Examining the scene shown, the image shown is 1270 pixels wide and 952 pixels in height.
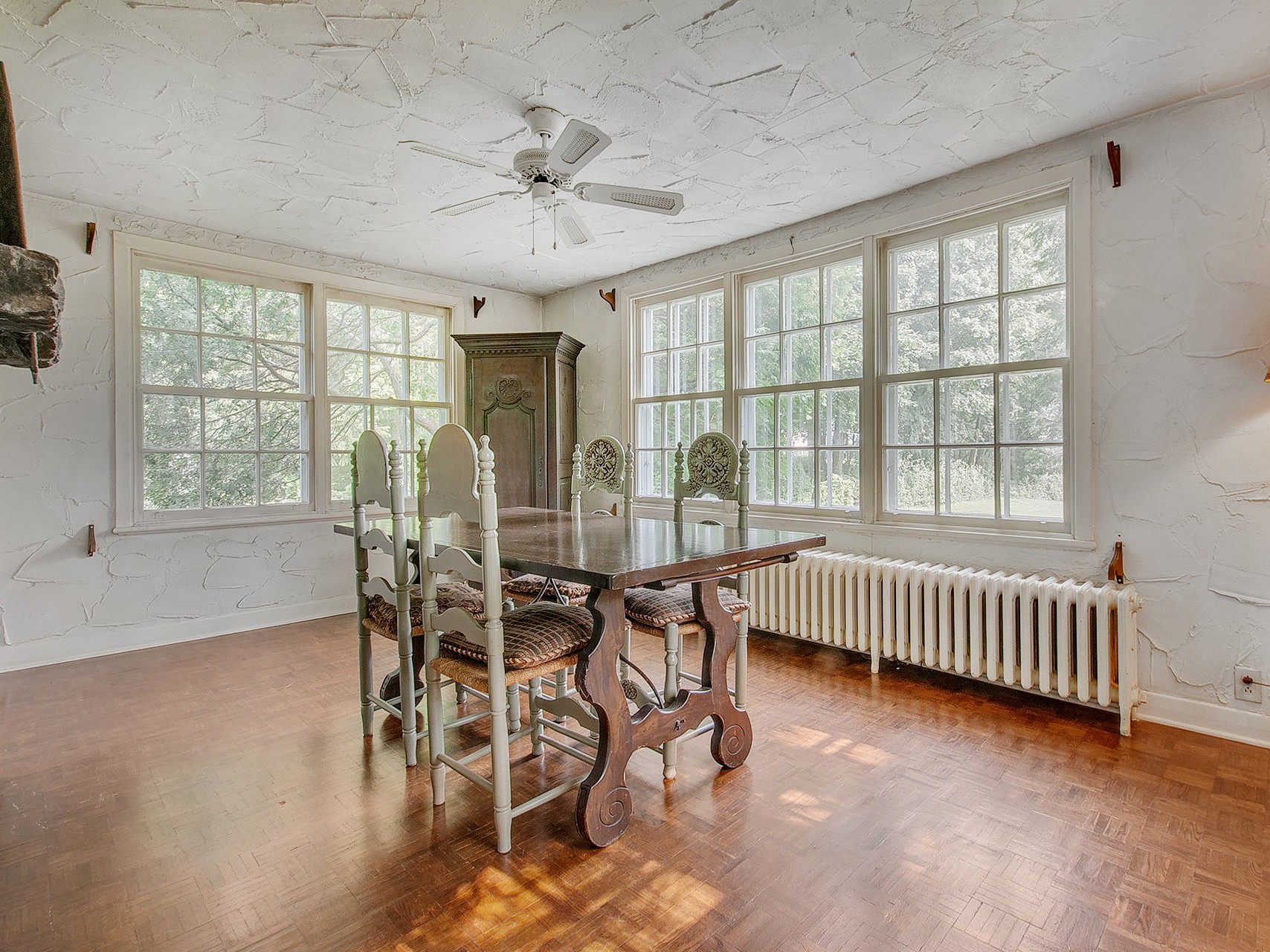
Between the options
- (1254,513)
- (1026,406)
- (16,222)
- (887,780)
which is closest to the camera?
(16,222)

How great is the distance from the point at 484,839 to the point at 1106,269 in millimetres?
3487

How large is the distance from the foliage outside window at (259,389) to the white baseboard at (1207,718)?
196 inches

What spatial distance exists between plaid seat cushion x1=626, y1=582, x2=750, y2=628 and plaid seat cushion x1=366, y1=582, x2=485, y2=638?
1.95 feet

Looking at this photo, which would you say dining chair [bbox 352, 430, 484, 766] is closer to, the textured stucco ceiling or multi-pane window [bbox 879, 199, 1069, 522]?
the textured stucco ceiling

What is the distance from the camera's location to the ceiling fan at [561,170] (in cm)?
229

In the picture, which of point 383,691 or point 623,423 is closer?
point 383,691

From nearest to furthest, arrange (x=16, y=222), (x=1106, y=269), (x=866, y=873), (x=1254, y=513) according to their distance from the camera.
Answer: (x=16, y=222), (x=866, y=873), (x=1254, y=513), (x=1106, y=269)

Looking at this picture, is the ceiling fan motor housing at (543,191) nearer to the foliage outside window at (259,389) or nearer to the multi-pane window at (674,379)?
the multi-pane window at (674,379)

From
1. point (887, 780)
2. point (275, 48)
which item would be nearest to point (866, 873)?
point (887, 780)

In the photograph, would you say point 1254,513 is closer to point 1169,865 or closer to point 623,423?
point 1169,865

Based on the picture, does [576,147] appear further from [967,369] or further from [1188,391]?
[1188,391]

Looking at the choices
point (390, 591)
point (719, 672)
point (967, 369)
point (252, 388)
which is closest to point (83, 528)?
point (252, 388)

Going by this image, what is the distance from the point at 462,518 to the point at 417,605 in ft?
2.66

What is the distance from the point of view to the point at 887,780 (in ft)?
7.49
